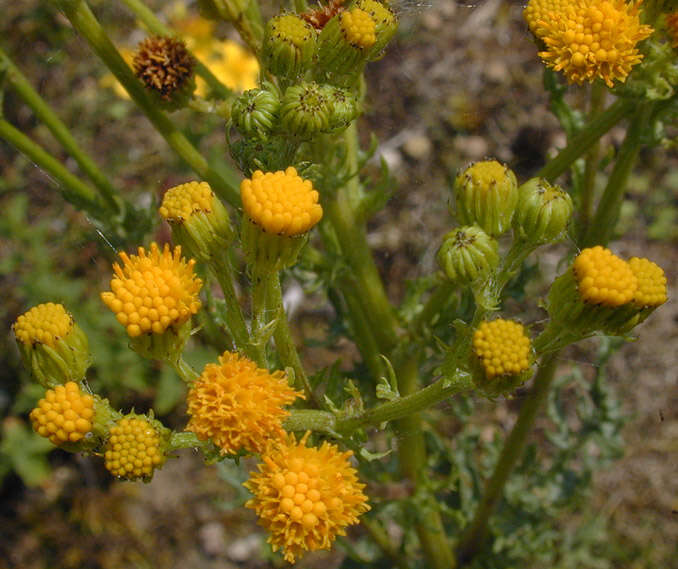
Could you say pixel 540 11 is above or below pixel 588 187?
above

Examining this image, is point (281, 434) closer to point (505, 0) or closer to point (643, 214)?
point (643, 214)

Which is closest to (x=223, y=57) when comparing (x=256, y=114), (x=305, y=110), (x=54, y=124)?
(x=54, y=124)

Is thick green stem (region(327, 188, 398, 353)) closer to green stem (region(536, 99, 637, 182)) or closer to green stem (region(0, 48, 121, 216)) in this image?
green stem (region(536, 99, 637, 182))

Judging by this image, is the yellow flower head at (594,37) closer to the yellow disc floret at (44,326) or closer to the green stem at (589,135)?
the green stem at (589,135)

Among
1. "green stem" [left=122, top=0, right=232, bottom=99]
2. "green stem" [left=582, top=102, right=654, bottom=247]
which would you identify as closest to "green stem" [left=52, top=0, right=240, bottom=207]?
"green stem" [left=122, top=0, right=232, bottom=99]

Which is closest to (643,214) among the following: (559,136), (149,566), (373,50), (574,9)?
(559,136)

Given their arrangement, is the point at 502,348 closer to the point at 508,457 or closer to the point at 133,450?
the point at 133,450
